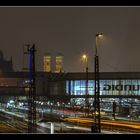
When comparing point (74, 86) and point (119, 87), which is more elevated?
point (74, 86)

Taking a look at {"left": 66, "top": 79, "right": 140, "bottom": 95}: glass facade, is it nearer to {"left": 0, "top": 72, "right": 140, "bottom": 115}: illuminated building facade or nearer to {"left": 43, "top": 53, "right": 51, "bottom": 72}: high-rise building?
{"left": 0, "top": 72, "right": 140, "bottom": 115}: illuminated building facade

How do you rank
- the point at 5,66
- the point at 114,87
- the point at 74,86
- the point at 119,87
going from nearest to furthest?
the point at 119,87 → the point at 114,87 → the point at 74,86 → the point at 5,66

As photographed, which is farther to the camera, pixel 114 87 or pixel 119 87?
pixel 114 87

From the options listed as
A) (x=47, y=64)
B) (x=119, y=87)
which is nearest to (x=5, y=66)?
(x=47, y=64)

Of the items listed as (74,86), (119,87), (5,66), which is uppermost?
(5,66)

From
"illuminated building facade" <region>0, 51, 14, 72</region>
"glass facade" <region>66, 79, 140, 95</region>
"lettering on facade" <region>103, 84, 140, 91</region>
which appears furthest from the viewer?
"illuminated building facade" <region>0, 51, 14, 72</region>

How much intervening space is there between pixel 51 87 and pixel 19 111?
20.5 meters

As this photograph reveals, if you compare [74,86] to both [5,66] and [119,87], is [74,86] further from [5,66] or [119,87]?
[5,66]

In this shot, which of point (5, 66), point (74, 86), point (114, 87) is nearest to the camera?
point (114, 87)

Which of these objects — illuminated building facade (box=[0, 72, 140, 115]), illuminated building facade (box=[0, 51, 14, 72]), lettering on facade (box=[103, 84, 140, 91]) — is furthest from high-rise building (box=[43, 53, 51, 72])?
lettering on facade (box=[103, 84, 140, 91])

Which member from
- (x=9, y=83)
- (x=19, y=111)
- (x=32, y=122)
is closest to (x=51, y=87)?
(x=9, y=83)

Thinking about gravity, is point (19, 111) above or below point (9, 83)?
below

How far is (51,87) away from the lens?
8912cm
